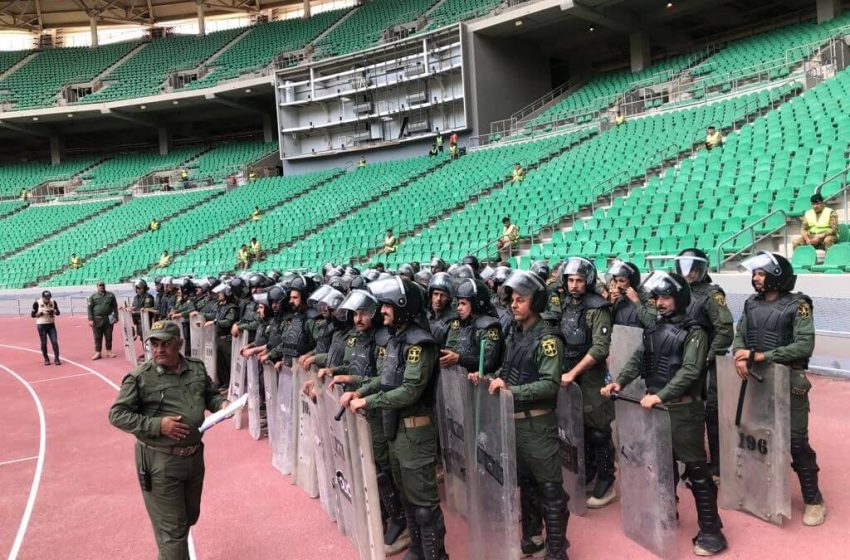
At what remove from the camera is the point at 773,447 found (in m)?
4.08

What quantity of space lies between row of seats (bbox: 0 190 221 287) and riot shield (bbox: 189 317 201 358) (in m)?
21.0

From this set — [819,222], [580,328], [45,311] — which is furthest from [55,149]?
[580,328]

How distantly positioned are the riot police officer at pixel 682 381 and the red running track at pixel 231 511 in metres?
0.30

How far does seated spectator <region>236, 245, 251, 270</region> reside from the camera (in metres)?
22.0

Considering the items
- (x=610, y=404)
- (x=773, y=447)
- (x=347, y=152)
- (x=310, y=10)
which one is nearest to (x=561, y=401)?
(x=610, y=404)

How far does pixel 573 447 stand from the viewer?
4.66 metres

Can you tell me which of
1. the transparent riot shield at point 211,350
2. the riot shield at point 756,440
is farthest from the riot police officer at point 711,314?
the transparent riot shield at point 211,350

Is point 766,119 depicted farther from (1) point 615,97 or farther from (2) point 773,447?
(2) point 773,447

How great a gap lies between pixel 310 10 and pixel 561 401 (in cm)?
4458

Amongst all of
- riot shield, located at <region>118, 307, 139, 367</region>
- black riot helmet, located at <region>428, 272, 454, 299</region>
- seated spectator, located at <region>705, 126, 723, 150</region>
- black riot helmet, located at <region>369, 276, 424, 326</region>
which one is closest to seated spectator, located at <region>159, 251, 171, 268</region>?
riot shield, located at <region>118, 307, 139, 367</region>

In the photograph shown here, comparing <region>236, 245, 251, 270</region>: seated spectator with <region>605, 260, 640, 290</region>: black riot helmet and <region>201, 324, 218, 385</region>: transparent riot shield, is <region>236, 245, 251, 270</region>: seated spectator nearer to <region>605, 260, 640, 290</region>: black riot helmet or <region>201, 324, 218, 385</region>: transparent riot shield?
<region>201, 324, 218, 385</region>: transparent riot shield

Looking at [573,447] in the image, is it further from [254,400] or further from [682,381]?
[254,400]

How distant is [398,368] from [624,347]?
7.87 ft

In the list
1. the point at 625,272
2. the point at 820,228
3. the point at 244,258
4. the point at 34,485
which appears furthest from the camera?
the point at 244,258
